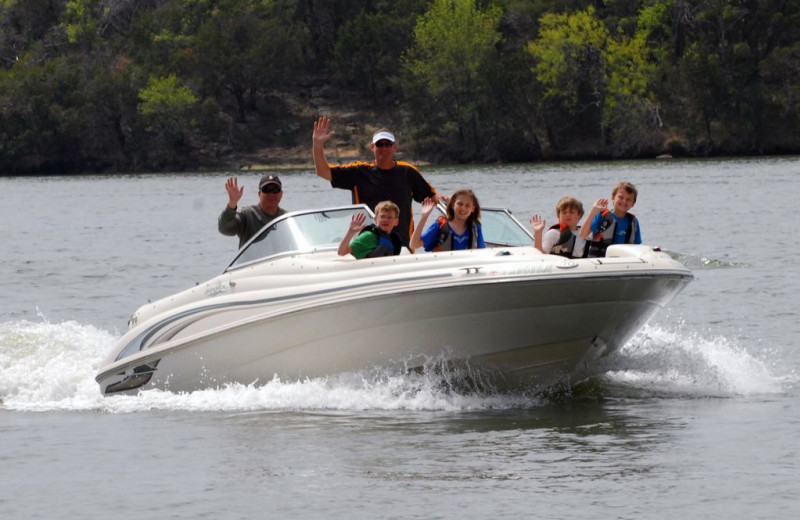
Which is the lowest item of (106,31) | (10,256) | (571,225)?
(10,256)

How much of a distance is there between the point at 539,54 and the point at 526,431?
71050 mm

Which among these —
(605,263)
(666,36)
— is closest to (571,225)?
(605,263)

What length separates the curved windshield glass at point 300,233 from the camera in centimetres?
1136

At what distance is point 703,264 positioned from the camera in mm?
22781

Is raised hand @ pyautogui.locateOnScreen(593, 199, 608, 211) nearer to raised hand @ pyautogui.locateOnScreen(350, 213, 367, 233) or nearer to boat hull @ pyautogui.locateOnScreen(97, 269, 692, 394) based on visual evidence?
boat hull @ pyautogui.locateOnScreen(97, 269, 692, 394)

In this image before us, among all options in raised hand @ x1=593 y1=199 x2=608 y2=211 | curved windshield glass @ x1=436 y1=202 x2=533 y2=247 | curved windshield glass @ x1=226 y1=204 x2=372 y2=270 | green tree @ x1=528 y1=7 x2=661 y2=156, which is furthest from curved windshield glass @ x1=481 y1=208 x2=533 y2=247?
green tree @ x1=528 y1=7 x2=661 y2=156

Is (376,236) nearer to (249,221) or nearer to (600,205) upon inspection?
(249,221)

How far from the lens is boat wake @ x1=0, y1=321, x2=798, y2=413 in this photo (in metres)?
11.1

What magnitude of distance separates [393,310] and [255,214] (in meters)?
2.01

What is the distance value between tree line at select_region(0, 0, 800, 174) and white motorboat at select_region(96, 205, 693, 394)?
6728cm

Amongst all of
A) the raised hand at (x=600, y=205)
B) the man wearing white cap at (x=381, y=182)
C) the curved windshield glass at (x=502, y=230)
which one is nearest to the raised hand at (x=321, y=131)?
the man wearing white cap at (x=381, y=182)

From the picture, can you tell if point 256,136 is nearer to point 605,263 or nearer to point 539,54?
point 539,54

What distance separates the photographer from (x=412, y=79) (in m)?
86.8

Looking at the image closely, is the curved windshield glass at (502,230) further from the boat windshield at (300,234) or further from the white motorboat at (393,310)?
the boat windshield at (300,234)
